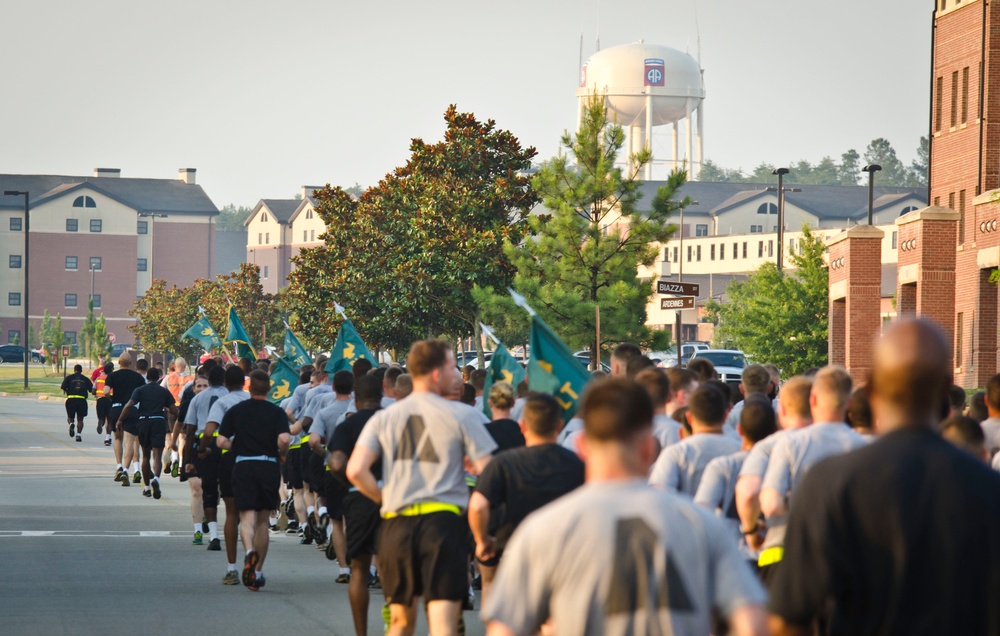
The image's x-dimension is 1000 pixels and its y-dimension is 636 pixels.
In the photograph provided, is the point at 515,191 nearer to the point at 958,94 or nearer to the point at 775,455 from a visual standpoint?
the point at 958,94

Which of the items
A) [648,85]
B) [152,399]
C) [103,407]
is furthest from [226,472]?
[648,85]

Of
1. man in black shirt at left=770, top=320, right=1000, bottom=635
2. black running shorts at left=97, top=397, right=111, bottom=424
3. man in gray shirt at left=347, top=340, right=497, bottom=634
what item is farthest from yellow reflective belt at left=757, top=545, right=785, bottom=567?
black running shorts at left=97, top=397, right=111, bottom=424

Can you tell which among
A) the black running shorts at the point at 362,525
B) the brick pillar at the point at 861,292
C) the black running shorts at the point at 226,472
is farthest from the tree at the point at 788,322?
the black running shorts at the point at 362,525

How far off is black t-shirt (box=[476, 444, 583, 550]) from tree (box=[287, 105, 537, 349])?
1034 inches

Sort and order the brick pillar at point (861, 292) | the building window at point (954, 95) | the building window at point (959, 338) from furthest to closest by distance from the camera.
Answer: the building window at point (954, 95)
the brick pillar at point (861, 292)
the building window at point (959, 338)

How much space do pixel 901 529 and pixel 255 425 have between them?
9375 mm

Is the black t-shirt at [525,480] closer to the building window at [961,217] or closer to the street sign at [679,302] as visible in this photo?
the street sign at [679,302]

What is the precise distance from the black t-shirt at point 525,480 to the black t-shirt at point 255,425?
508cm

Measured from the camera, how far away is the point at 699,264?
380 ft

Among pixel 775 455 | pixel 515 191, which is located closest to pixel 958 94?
pixel 515 191

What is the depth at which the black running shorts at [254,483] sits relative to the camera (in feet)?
42.3

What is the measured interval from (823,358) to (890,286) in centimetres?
2413

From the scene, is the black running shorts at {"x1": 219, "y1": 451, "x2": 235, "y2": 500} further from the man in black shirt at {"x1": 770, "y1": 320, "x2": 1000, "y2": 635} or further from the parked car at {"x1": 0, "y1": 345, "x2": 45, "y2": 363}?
the parked car at {"x1": 0, "y1": 345, "x2": 45, "y2": 363}

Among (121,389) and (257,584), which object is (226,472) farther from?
(121,389)
